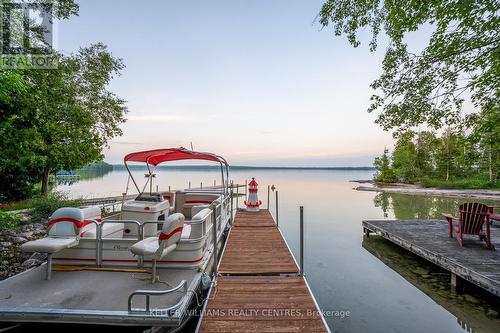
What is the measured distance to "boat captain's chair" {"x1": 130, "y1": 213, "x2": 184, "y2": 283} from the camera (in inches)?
130

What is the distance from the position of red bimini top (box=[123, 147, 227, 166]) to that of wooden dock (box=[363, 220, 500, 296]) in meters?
5.90

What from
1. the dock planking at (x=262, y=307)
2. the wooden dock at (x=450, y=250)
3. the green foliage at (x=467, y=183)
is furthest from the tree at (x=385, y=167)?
the dock planking at (x=262, y=307)

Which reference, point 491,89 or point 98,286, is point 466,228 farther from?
point 98,286

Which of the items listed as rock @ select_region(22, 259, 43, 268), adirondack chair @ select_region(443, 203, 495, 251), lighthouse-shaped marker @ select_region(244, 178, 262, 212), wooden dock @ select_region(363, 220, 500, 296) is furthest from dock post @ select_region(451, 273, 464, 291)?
rock @ select_region(22, 259, 43, 268)

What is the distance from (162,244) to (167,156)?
4281 mm

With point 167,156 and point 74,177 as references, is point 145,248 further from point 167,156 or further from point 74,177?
point 74,177

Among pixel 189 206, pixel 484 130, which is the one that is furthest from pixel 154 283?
pixel 484 130

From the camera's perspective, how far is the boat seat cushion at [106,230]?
4039mm

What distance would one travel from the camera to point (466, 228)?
6.21 metres

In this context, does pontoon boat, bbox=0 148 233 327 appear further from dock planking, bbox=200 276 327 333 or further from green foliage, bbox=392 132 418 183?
green foliage, bbox=392 132 418 183

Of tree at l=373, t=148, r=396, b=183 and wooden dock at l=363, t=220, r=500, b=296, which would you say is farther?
tree at l=373, t=148, r=396, b=183

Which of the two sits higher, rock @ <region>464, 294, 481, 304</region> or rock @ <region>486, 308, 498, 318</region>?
rock @ <region>486, 308, 498, 318</region>

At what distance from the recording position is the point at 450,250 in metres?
5.98

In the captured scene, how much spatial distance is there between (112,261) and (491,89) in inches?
317
